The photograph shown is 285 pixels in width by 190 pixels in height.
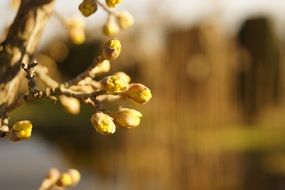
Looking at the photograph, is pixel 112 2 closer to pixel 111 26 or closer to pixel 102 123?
pixel 102 123

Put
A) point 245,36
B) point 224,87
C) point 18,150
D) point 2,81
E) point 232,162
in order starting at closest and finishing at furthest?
1. point 2,81
2. point 232,162
3. point 224,87
4. point 245,36
5. point 18,150

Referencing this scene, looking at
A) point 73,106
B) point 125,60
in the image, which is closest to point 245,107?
point 125,60

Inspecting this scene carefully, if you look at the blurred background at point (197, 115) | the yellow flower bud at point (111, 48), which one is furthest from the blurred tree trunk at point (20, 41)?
the blurred background at point (197, 115)

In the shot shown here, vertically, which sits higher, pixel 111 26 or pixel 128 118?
pixel 111 26

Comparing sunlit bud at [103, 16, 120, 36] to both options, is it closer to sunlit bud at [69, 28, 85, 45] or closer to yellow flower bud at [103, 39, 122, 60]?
sunlit bud at [69, 28, 85, 45]

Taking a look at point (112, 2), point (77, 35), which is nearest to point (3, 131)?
point (112, 2)

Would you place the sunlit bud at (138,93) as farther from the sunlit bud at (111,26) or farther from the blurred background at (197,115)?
the blurred background at (197,115)

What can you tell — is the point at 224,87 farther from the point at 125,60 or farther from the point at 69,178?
the point at 69,178
